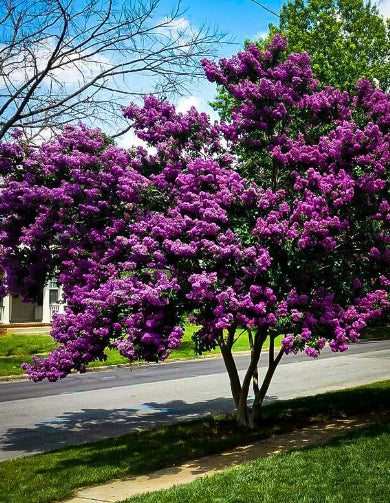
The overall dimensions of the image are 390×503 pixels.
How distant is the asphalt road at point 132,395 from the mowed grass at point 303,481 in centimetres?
420

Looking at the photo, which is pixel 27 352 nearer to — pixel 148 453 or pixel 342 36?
pixel 148 453

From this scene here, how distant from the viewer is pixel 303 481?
692 centimetres

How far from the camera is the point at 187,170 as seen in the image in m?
9.55

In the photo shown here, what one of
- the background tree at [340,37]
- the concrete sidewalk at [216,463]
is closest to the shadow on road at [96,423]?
the concrete sidewalk at [216,463]

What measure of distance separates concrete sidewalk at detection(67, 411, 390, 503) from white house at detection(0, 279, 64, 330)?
32188 millimetres

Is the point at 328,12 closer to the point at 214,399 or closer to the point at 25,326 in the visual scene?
the point at 214,399

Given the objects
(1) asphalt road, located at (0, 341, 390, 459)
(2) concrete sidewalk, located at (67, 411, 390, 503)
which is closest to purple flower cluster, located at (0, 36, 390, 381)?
(2) concrete sidewalk, located at (67, 411, 390, 503)

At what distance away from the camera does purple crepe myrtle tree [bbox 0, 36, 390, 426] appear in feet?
27.1

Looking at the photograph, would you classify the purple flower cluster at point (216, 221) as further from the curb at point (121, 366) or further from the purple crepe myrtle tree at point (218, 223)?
the curb at point (121, 366)

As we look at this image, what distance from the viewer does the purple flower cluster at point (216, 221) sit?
8.27m

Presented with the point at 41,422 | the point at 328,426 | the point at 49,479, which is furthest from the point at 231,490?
the point at 41,422

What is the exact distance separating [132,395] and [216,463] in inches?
315

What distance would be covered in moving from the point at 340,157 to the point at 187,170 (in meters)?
2.27

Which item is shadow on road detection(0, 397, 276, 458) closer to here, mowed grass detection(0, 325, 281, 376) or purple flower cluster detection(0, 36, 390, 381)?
purple flower cluster detection(0, 36, 390, 381)
